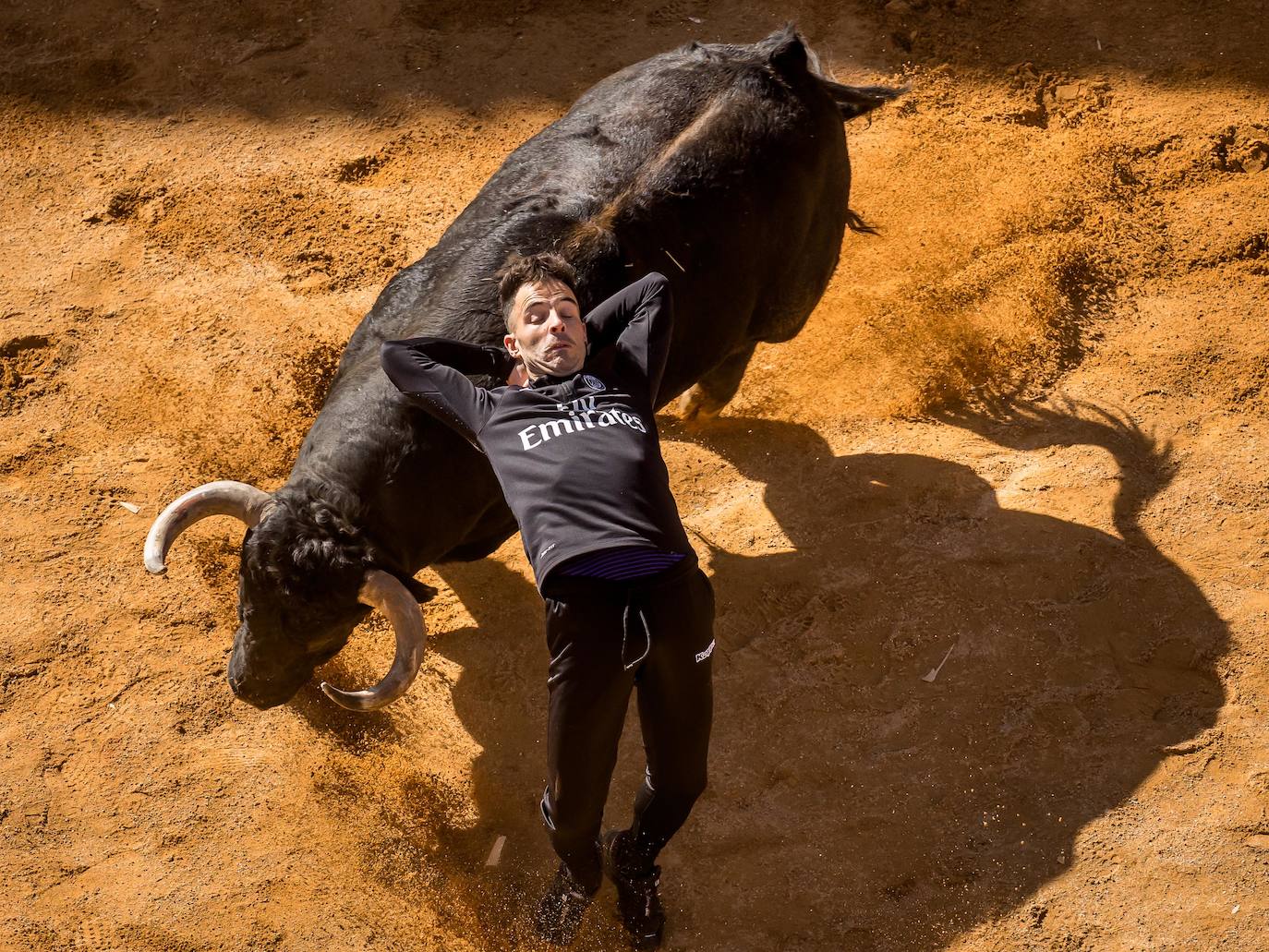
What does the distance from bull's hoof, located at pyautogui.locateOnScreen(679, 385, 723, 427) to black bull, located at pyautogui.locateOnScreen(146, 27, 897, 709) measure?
679 millimetres

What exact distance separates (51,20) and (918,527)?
892 centimetres

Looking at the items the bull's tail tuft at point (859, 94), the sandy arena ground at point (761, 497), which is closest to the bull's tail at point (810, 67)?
the bull's tail tuft at point (859, 94)

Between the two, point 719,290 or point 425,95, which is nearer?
point 719,290

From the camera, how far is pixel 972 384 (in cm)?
747

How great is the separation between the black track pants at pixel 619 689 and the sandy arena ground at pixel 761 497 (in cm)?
96

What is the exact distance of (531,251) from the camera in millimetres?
5488

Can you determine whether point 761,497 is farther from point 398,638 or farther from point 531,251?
point 398,638

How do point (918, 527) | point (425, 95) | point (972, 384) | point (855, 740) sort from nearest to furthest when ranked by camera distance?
point (855, 740)
point (918, 527)
point (972, 384)
point (425, 95)

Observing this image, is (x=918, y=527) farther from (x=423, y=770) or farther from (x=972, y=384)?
(x=423, y=770)

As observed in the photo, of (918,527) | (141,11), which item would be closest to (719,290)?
(918,527)

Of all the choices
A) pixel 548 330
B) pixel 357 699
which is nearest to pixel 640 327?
pixel 548 330

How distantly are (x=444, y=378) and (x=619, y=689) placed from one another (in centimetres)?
142

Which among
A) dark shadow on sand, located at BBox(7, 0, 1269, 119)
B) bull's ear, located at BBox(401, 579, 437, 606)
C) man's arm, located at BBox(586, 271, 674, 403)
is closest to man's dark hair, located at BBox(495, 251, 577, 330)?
man's arm, located at BBox(586, 271, 674, 403)

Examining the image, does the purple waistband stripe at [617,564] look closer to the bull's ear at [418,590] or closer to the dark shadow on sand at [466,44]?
the bull's ear at [418,590]
